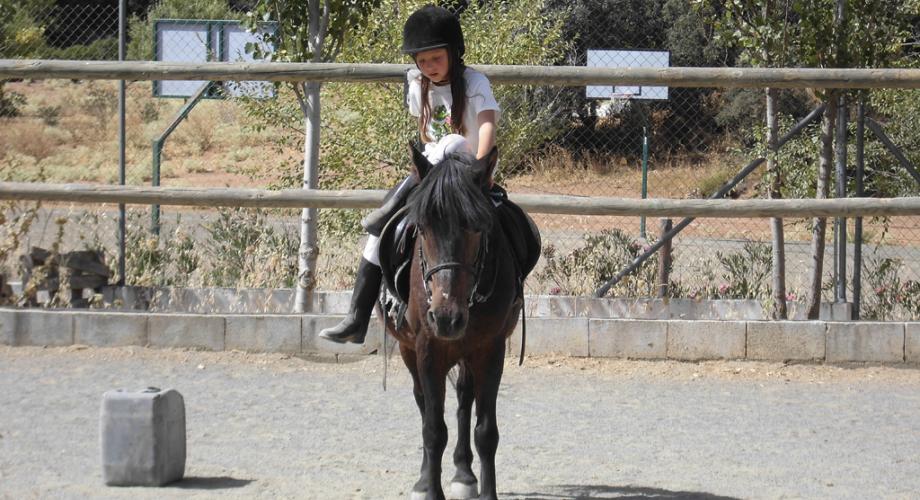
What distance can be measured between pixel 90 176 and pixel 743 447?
10.3m

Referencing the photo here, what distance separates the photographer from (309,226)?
9.15 m

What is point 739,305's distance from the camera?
31.6ft

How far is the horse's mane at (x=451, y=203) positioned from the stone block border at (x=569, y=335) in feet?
12.5

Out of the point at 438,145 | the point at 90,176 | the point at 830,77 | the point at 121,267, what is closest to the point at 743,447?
the point at 438,145

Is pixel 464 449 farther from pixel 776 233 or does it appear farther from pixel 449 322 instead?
pixel 776 233

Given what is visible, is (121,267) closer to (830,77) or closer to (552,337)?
(552,337)

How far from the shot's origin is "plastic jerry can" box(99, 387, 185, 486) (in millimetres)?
5449

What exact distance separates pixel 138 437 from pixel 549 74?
434cm

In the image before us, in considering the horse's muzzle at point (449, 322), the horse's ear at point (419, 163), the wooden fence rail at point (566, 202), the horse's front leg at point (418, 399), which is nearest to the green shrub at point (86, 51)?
the wooden fence rail at point (566, 202)

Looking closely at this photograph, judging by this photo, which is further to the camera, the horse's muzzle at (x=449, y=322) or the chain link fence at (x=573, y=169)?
the chain link fence at (x=573, y=169)

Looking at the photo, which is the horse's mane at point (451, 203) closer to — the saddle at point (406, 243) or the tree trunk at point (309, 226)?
the saddle at point (406, 243)

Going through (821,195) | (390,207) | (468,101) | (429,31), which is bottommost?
(390,207)

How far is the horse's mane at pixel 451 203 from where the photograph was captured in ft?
15.3

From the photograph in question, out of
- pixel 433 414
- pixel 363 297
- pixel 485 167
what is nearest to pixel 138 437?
pixel 363 297
